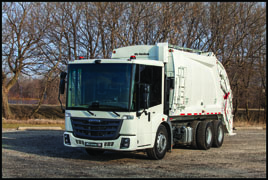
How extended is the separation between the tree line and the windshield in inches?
713

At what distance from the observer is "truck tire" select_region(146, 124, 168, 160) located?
1078 centimetres

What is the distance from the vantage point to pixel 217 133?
14.8 m

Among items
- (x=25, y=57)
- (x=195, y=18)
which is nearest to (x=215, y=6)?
(x=195, y=18)

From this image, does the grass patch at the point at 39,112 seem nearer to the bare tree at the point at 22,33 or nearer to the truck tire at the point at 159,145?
the bare tree at the point at 22,33

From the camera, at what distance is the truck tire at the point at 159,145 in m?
10.8

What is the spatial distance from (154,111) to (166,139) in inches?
42.8

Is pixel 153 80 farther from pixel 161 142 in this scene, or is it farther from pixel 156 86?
pixel 161 142

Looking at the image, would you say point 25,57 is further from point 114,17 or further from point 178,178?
point 178,178

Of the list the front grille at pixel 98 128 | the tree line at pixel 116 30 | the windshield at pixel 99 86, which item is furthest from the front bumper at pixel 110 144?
the tree line at pixel 116 30

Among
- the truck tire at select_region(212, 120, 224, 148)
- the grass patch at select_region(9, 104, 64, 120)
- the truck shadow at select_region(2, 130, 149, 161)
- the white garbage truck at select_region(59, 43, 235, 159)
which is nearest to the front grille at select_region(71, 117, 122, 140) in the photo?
the white garbage truck at select_region(59, 43, 235, 159)

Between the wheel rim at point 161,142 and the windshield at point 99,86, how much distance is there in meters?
1.63

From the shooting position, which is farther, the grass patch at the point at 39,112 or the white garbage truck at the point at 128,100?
the grass patch at the point at 39,112

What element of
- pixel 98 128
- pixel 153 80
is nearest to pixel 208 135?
pixel 153 80

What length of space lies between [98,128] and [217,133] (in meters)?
6.20
